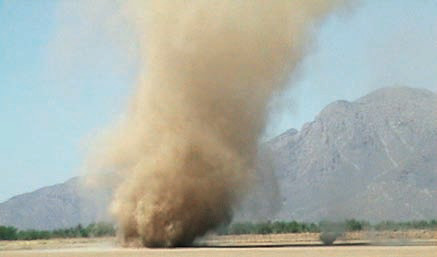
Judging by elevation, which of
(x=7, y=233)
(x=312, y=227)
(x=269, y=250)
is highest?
(x=7, y=233)

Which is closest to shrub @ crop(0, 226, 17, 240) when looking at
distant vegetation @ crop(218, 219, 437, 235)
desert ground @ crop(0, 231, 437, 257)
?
distant vegetation @ crop(218, 219, 437, 235)

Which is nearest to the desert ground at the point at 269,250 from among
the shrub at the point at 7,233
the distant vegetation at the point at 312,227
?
the distant vegetation at the point at 312,227

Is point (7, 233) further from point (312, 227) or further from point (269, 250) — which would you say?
point (269, 250)

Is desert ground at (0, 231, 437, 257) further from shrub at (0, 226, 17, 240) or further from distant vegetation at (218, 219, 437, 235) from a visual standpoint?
shrub at (0, 226, 17, 240)

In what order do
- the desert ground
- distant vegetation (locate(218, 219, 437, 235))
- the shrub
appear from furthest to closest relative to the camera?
the shrub < distant vegetation (locate(218, 219, 437, 235)) < the desert ground

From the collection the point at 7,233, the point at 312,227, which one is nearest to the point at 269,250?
the point at 312,227

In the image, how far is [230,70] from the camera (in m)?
52.4

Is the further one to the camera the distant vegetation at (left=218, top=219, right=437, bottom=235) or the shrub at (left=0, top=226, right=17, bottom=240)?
the shrub at (left=0, top=226, right=17, bottom=240)

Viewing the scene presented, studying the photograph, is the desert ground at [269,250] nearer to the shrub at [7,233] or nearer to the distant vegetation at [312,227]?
the distant vegetation at [312,227]

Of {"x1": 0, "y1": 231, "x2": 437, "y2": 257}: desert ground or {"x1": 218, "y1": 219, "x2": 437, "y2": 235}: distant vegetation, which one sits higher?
{"x1": 218, "y1": 219, "x2": 437, "y2": 235}: distant vegetation

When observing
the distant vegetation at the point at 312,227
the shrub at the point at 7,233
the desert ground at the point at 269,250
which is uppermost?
the shrub at the point at 7,233

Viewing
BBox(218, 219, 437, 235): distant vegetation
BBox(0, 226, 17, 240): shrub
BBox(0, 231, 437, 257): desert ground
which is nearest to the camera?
BBox(0, 231, 437, 257): desert ground

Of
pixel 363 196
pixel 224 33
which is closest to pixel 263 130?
pixel 224 33

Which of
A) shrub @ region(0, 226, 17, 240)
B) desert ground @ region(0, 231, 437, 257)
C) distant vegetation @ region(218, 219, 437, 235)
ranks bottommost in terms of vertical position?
desert ground @ region(0, 231, 437, 257)
